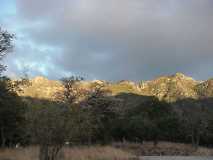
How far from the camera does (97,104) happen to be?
80.4 metres

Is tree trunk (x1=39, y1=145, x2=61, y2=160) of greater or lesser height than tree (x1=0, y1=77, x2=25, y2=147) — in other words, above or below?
below

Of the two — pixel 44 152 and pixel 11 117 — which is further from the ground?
pixel 11 117

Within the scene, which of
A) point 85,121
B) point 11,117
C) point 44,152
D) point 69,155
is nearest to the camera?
point 44,152

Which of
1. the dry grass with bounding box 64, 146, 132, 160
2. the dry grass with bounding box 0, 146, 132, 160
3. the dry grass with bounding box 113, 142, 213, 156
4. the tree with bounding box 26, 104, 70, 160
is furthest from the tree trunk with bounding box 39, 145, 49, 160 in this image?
the dry grass with bounding box 113, 142, 213, 156

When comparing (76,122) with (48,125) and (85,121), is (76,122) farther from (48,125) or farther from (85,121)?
(48,125)

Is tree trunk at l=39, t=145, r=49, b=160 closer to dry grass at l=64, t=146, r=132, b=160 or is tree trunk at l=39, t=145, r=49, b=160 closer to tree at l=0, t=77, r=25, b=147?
dry grass at l=64, t=146, r=132, b=160

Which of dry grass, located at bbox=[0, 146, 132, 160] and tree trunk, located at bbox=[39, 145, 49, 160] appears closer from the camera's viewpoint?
tree trunk, located at bbox=[39, 145, 49, 160]

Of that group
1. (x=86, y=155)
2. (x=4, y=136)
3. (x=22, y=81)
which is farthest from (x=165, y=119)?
(x=22, y=81)

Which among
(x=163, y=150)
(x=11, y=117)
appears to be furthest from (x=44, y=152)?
(x=163, y=150)

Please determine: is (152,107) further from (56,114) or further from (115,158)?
(56,114)

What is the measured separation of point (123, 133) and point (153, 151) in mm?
19041

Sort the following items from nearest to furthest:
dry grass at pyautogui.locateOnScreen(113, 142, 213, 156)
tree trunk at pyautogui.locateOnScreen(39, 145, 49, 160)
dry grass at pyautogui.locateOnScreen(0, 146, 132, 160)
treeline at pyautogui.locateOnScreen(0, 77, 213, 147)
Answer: treeline at pyautogui.locateOnScreen(0, 77, 213, 147), tree trunk at pyautogui.locateOnScreen(39, 145, 49, 160), dry grass at pyautogui.locateOnScreen(0, 146, 132, 160), dry grass at pyautogui.locateOnScreen(113, 142, 213, 156)

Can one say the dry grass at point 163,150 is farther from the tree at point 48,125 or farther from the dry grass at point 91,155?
the tree at point 48,125

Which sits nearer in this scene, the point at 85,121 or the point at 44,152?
the point at 44,152
